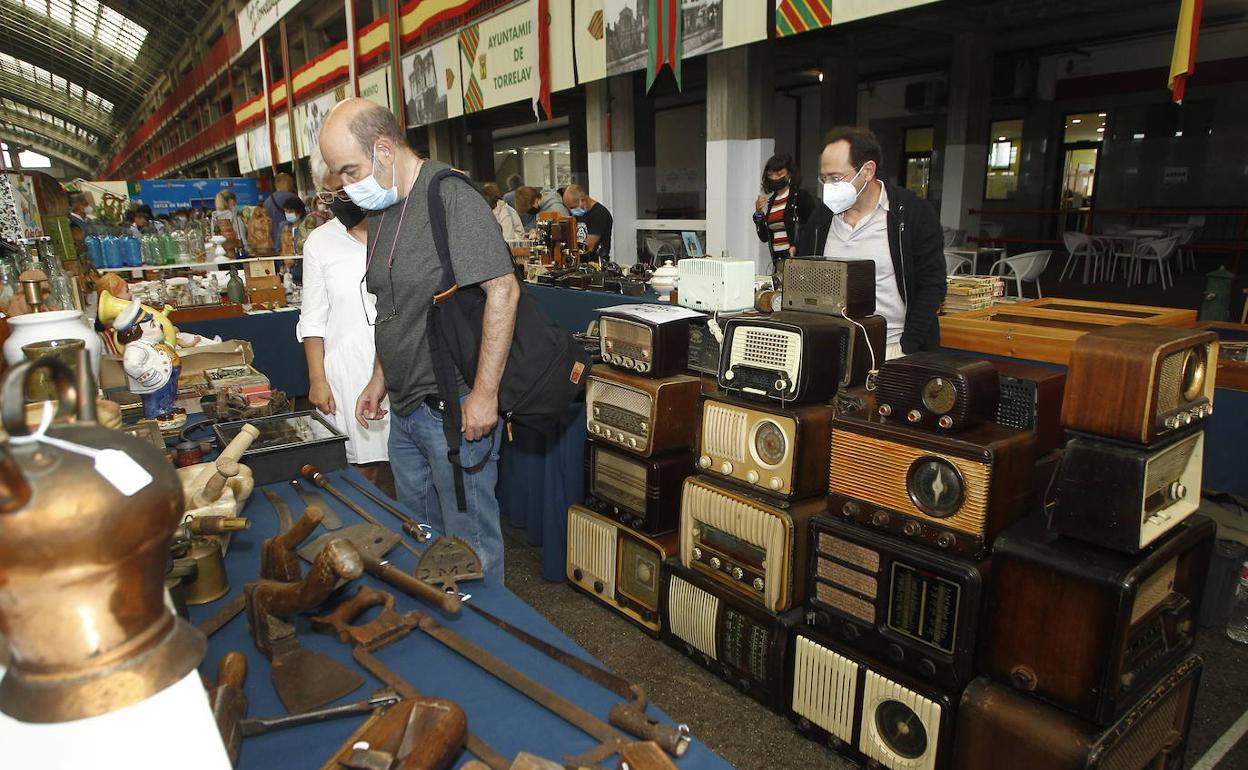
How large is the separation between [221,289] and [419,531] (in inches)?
180

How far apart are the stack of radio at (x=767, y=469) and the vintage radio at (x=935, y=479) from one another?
0.20 m

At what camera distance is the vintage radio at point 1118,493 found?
1321 millimetres

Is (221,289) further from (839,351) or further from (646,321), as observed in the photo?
(839,351)

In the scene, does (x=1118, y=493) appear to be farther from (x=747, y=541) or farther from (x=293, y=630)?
(x=293, y=630)

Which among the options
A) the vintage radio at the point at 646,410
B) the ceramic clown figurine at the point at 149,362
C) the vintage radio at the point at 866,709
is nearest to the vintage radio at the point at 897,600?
the vintage radio at the point at 866,709

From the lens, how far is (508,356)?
184cm

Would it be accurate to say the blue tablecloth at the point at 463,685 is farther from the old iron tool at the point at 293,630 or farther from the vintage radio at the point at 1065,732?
the vintage radio at the point at 1065,732

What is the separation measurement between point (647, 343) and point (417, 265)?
0.80m

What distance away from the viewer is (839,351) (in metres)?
2.03

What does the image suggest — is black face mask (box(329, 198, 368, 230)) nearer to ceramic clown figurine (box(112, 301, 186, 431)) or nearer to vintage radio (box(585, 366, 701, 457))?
ceramic clown figurine (box(112, 301, 186, 431))

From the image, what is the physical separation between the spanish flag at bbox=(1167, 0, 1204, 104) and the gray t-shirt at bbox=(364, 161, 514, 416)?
2.45m

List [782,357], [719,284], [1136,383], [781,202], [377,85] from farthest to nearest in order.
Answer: [377,85]
[781,202]
[719,284]
[782,357]
[1136,383]

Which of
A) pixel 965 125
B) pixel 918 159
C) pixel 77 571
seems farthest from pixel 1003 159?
pixel 77 571

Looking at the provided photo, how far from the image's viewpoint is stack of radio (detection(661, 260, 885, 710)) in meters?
1.93
